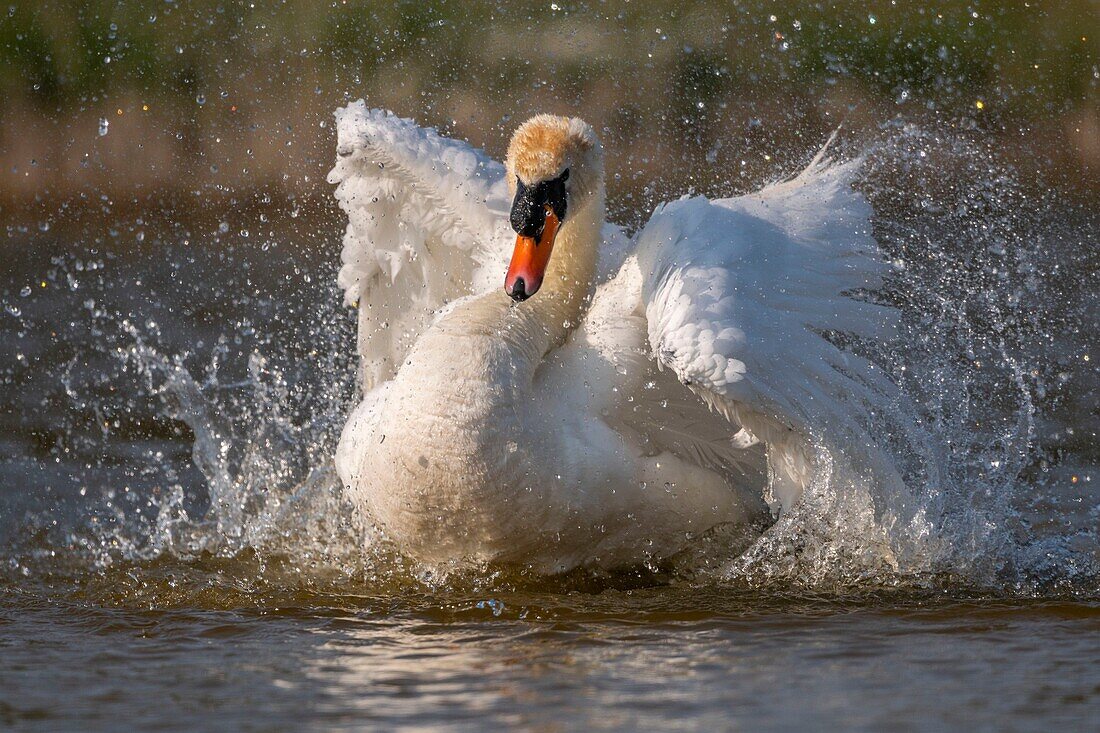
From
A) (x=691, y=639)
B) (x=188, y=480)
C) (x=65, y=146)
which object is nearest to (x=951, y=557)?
(x=691, y=639)

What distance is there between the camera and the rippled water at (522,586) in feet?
13.5

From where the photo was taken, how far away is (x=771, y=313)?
5.25 m

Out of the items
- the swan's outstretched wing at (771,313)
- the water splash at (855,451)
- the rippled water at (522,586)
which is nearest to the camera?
the rippled water at (522,586)

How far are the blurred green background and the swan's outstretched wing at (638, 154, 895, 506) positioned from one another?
20.8 ft

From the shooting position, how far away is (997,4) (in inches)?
518

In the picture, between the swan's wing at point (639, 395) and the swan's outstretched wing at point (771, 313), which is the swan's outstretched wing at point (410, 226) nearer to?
the swan's wing at point (639, 395)

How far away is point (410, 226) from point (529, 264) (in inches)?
66.1

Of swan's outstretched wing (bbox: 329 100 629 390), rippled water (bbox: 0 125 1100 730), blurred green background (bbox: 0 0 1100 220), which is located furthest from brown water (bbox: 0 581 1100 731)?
blurred green background (bbox: 0 0 1100 220)

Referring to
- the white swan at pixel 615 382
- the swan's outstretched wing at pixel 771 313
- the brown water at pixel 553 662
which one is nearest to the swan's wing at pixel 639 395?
the white swan at pixel 615 382

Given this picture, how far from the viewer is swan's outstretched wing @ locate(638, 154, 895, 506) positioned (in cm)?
497

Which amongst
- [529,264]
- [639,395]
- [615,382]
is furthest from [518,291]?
[639,395]

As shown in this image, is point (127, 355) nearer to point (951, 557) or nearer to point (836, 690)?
point (951, 557)

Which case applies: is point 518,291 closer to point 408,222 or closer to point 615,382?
point 615,382

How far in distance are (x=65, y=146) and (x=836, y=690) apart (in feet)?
35.5
